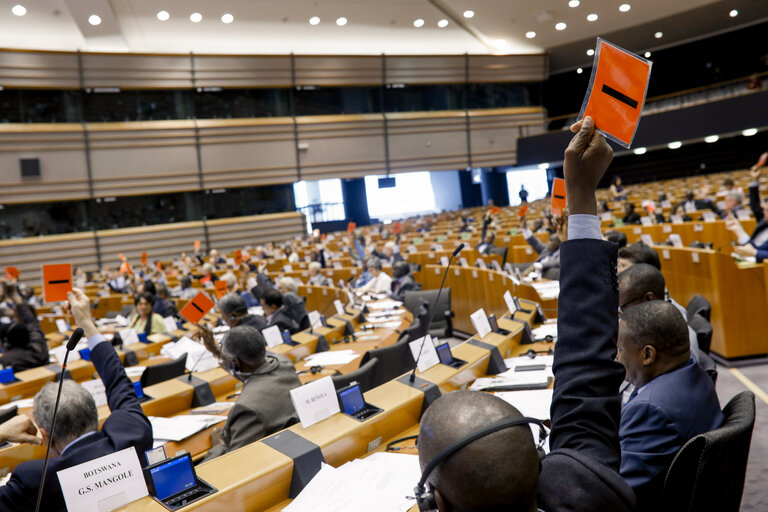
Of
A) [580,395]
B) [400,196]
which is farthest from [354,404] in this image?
[400,196]

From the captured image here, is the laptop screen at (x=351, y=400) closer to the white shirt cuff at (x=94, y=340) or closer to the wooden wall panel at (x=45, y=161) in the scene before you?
the white shirt cuff at (x=94, y=340)

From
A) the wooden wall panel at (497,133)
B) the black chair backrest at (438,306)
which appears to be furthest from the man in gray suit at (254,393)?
the wooden wall panel at (497,133)

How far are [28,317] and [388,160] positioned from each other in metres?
14.9

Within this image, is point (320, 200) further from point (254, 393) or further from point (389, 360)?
point (254, 393)

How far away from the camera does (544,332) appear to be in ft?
13.0

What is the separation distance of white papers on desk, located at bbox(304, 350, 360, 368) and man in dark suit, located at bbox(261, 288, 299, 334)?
0.96m

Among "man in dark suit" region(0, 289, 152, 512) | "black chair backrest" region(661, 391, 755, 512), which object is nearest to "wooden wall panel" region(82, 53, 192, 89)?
"man in dark suit" region(0, 289, 152, 512)

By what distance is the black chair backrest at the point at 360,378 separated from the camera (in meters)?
2.81

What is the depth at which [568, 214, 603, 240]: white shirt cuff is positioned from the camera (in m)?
0.96

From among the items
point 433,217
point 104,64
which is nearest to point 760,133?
point 433,217

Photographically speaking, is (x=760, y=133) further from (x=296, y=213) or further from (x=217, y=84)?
(x=217, y=84)

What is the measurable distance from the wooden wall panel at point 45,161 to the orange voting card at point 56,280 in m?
14.2

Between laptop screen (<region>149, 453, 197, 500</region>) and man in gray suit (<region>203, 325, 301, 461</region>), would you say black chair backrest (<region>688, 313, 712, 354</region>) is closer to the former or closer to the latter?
man in gray suit (<region>203, 325, 301, 461</region>)

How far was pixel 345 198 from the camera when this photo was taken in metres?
20.2
